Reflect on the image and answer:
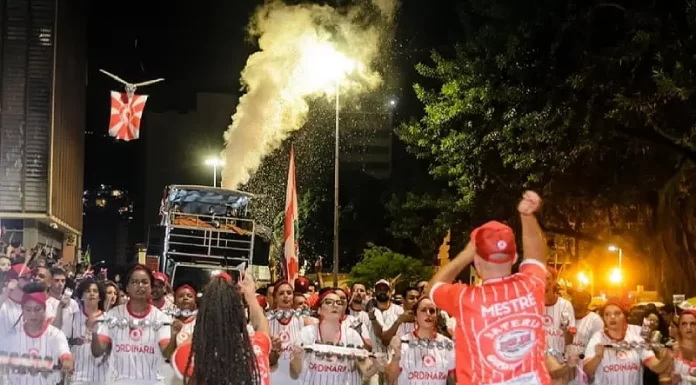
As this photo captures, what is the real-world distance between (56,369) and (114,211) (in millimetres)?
61575

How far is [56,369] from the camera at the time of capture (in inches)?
311

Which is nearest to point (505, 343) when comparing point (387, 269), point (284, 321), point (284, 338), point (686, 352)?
point (686, 352)

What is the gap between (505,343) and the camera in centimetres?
521

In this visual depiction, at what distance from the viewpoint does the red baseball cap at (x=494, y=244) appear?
525 centimetres

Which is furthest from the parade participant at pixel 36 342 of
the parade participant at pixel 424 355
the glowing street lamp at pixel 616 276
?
the glowing street lamp at pixel 616 276

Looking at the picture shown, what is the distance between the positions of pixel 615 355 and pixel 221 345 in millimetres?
5262

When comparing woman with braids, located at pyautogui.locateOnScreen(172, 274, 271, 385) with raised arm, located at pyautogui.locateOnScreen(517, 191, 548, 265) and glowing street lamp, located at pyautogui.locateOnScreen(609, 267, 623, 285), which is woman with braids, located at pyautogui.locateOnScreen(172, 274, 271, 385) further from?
glowing street lamp, located at pyautogui.locateOnScreen(609, 267, 623, 285)

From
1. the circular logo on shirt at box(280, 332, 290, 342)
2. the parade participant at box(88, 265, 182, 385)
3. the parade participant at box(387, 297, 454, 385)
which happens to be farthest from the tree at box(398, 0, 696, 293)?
the parade participant at box(88, 265, 182, 385)

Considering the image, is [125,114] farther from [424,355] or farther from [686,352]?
[686,352]

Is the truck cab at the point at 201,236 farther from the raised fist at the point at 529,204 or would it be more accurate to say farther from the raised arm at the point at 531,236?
the raised fist at the point at 529,204

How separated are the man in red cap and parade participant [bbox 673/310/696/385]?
12.7 feet

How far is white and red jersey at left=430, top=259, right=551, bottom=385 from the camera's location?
521cm

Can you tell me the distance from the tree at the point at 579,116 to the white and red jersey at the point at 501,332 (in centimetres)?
1123

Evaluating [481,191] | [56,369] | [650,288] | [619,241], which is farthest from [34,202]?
[56,369]
